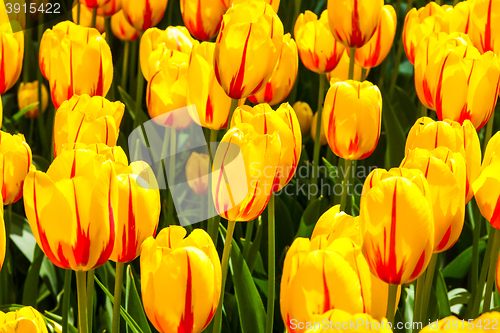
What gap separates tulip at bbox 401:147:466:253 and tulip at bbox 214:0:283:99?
0.29m

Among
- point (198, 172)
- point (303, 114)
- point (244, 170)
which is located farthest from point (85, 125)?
point (303, 114)

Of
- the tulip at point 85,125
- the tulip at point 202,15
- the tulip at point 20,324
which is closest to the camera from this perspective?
the tulip at point 20,324

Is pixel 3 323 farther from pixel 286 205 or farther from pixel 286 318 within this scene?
pixel 286 205

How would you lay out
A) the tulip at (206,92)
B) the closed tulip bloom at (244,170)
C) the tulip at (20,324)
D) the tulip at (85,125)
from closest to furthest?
the tulip at (20,324)
the closed tulip bloom at (244,170)
the tulip at (85,125)
the tulip at (206,92)

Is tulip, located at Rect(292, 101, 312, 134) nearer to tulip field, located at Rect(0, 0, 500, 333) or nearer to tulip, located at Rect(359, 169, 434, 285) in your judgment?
tulip field, located at Rect(0, 0, 500, 333)

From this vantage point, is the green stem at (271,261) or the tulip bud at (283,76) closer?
the green stem at (271,261)

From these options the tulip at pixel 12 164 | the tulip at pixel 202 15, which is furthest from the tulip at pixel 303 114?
the tulip at pixel 12 164

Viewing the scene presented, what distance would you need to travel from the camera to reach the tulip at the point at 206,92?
0.79 m

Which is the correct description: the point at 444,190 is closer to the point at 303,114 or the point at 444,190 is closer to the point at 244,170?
the point at 244,170

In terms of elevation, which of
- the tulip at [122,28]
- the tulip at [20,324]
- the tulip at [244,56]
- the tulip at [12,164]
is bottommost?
the tulip at [20,324]

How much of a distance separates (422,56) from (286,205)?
1.65 feet

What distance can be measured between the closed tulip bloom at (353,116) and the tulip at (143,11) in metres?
0.50

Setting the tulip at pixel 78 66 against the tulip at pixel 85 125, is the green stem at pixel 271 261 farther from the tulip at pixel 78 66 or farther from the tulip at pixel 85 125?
the tulip at pixel 78 66

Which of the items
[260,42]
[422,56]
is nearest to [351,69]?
[422,56]
